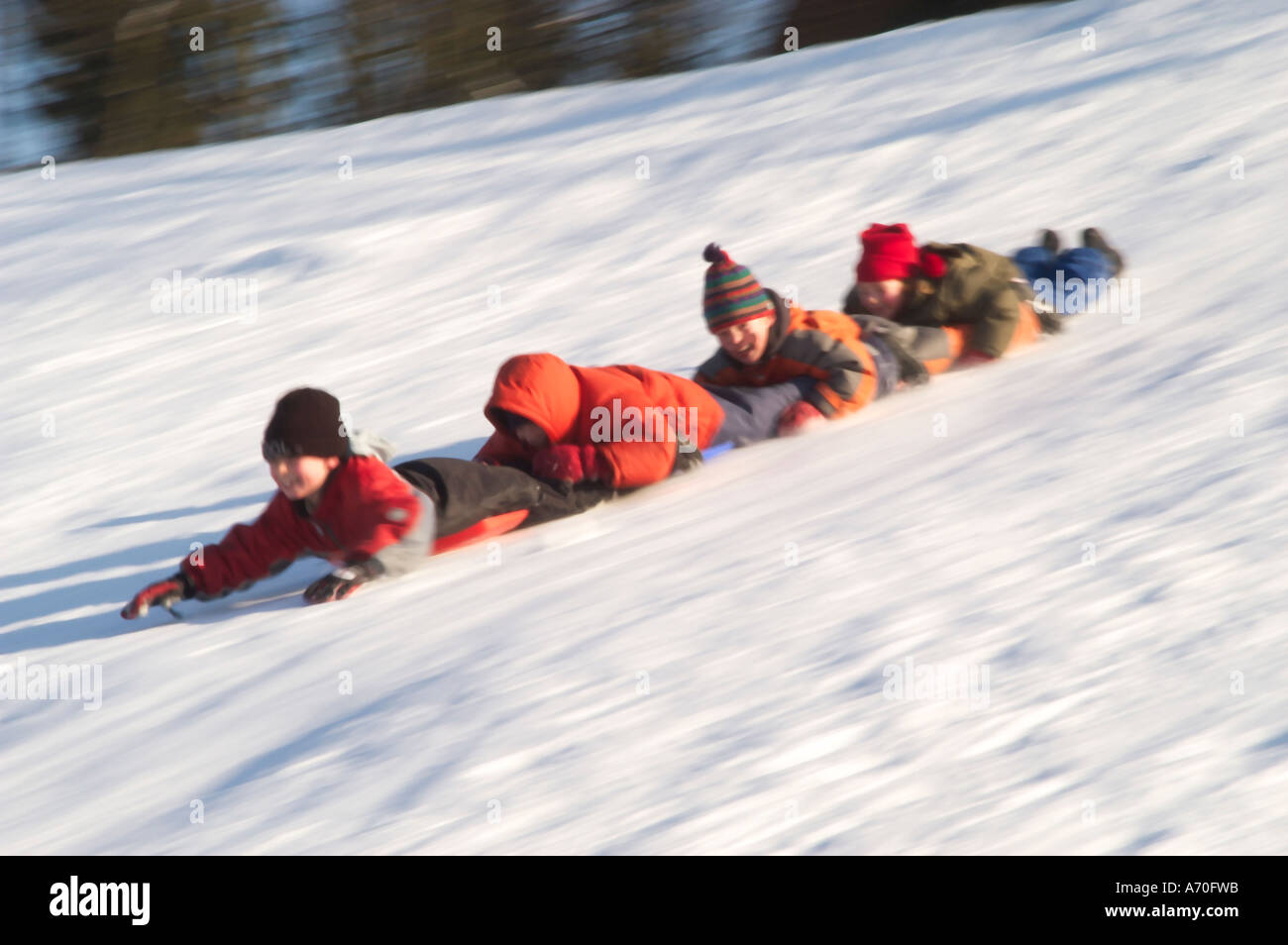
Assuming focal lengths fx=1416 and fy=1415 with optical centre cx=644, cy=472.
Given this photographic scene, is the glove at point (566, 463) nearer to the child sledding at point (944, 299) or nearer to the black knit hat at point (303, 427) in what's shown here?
the black knit hat at point (303, 427)

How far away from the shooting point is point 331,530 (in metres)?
3.23

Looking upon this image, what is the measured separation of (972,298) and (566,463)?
1.47 m

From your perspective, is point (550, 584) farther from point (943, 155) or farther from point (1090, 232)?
point (943, 155)

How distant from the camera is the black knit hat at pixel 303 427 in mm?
3070

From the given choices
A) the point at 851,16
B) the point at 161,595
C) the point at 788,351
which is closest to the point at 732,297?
the point at 788,351

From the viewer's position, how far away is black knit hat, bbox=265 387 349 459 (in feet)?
10.1

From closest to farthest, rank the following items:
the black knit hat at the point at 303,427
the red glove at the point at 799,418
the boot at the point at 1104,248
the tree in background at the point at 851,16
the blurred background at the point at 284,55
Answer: the black knit hat at the point at 303,427, the red glove at the point at 799,418, the boot at the point at 1104,248, the tree in background at the point at 851,16, the blurred background at the point at 284,55

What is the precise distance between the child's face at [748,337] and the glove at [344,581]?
1206 mm

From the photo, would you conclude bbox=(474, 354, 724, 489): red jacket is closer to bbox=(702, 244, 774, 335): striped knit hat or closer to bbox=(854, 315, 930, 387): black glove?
bbox=(702, 244, 774, 335): striped knit hat

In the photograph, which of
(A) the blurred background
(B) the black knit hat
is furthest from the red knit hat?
(A) the blurred background

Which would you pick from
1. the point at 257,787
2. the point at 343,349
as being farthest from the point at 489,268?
the point at 257,787

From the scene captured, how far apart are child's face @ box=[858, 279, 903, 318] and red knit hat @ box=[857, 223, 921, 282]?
0.06 ft

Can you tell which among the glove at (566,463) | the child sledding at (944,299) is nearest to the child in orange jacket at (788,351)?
the child sledding at (944,299)

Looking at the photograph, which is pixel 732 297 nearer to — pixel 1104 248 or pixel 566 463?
pixel 566 463
